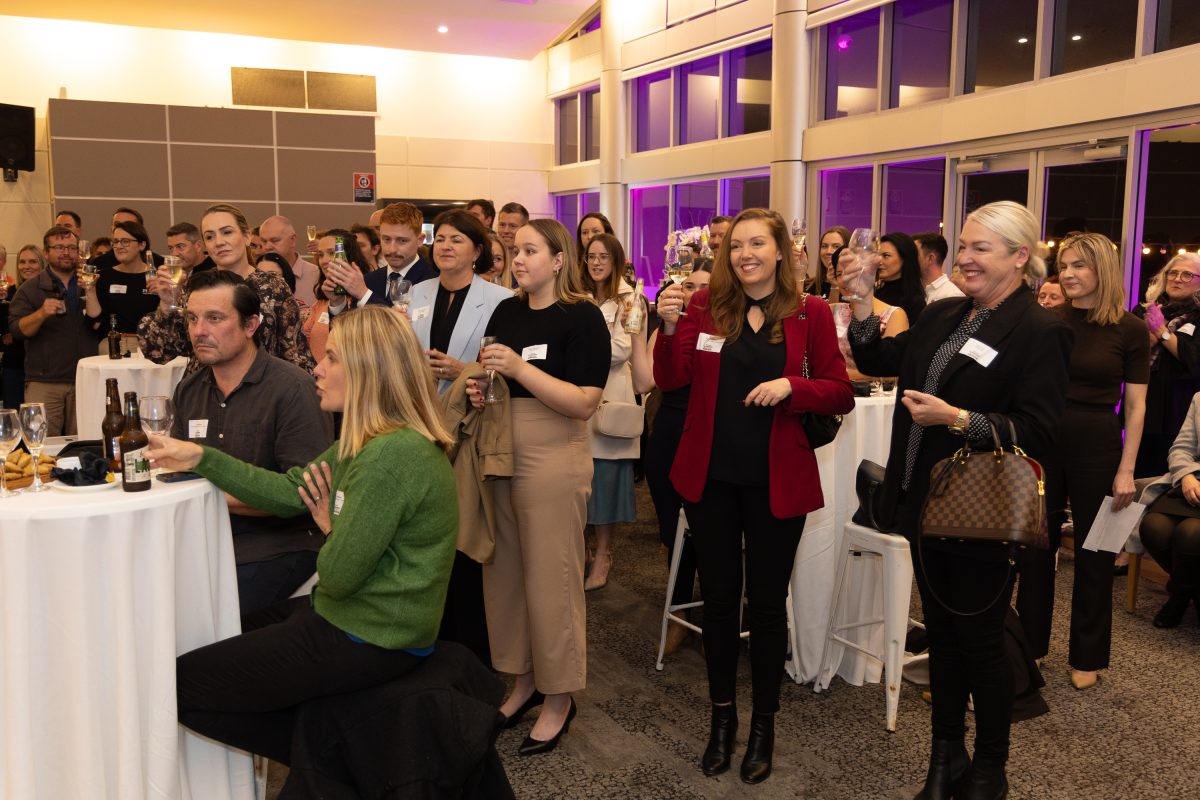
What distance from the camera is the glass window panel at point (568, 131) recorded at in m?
A: 15.2

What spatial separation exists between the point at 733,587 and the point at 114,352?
4040 millimetres

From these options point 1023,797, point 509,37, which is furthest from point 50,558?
point 509,37

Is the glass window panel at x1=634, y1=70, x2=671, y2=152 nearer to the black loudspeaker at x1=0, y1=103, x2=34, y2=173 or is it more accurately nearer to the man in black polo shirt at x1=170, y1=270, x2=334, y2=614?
the black loudspeaker at x1=0, y1=103, x2=34, y2=173

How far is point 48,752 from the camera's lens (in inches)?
83.4

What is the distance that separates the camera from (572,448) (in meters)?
2.98

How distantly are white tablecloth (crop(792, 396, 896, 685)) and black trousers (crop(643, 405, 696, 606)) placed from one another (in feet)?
1.91

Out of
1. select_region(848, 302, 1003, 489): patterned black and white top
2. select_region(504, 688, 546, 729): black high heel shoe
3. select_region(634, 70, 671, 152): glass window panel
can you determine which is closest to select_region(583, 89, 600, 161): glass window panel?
select_region(634, 70, 671, 152): glass window panel

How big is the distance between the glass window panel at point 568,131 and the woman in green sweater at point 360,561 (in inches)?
530

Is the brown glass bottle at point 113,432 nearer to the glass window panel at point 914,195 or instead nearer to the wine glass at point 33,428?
the wine glass at point 33,428

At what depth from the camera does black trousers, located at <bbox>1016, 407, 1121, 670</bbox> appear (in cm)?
346

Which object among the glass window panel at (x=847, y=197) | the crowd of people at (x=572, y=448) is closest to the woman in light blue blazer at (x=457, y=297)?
the crowd of people at (x=572, y=448)

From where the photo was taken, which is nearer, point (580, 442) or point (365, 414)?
point (365, 414)

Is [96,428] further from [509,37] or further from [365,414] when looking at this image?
[509,37]

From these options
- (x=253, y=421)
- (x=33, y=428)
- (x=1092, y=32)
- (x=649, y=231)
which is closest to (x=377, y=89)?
(x=649, y=231)
